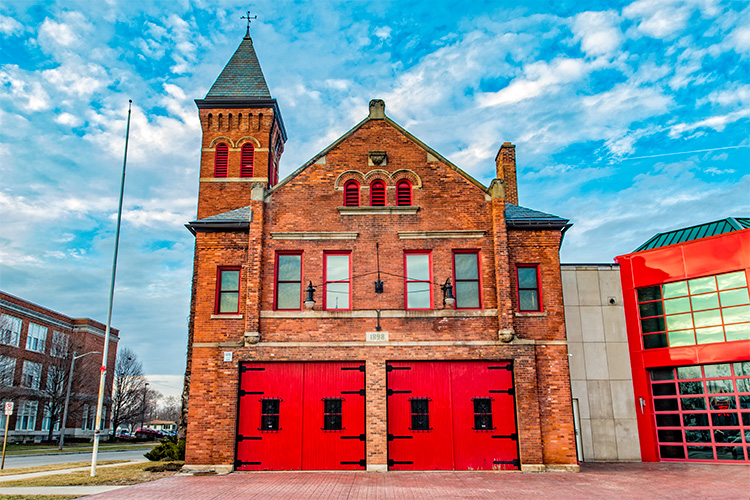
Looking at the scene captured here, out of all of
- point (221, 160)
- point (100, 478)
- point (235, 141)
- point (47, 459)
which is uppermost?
point (235, 141)

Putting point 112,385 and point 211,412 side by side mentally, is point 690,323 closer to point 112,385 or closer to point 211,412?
point 211,412

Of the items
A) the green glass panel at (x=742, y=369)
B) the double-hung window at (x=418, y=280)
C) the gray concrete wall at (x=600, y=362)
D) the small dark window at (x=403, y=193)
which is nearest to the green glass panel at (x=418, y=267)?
the double-hung window at (x=418, y=280)

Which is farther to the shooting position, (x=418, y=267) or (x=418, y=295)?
(x=418, y=267)

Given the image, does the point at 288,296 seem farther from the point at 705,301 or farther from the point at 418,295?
the point at 705,301

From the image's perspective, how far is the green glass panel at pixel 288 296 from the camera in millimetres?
19141

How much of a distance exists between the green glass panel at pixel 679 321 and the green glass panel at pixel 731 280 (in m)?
1.60

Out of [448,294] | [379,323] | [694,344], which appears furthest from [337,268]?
[694,344]

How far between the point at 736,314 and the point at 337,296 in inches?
570

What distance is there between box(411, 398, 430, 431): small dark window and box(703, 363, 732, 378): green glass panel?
11.0m

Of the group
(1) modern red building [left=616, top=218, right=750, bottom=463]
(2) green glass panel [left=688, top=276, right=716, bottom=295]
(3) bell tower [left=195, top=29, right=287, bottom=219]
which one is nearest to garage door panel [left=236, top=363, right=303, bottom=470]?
(3) bell tower [left=195, top=29, right=287, bottom=219]

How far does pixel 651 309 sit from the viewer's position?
23016mm

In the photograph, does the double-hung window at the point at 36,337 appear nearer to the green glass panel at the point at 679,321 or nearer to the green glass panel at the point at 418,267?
the green glass panel at the point at 418,267

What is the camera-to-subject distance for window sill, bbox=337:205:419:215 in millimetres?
19688

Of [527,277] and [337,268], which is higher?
[337,268]
